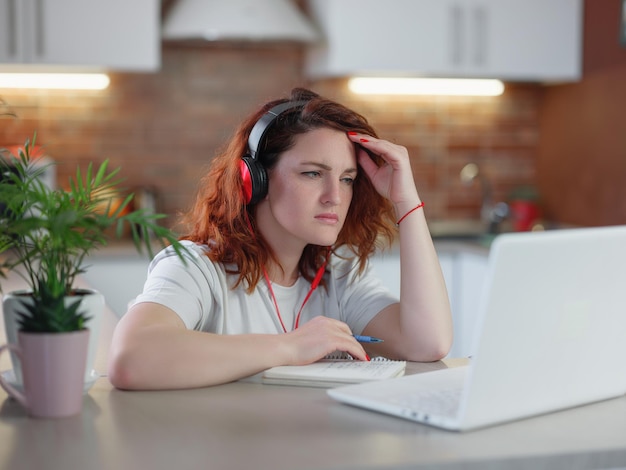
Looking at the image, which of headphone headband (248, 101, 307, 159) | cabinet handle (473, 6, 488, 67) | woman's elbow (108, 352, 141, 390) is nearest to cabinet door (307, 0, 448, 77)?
cabinet handle (473, 6, 488, 67)

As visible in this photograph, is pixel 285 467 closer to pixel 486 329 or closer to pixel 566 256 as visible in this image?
pixel 486 329

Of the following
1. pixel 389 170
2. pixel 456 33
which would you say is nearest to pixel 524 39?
pixel 456 33

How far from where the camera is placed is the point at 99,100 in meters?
3.94

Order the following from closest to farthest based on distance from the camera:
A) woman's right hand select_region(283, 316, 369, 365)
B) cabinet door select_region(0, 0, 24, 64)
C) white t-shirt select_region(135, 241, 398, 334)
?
1. woman's right hand select_region(283, 316, 369, 365)
2. white t-shirt select_region(135, 241, 398, 334)
3. cabinet door select_region(0, 0, 24, 64)

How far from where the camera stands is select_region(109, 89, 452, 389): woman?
1.73 metres

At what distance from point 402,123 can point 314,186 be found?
253cm

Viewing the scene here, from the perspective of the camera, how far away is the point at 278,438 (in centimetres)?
115

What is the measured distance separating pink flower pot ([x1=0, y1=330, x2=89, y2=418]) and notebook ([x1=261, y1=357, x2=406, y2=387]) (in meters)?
0.32

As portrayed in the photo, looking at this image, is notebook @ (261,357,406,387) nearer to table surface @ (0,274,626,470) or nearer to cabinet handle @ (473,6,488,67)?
table surface @ (0,274,626,470)

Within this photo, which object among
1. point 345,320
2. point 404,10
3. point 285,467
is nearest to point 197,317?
point 345,320

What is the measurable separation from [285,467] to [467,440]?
0.79ft

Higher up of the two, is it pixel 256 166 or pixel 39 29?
pixel 39 29

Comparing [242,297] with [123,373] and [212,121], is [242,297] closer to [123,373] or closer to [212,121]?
[123,373]

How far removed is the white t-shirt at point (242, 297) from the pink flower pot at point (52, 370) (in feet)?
1.07
